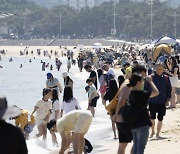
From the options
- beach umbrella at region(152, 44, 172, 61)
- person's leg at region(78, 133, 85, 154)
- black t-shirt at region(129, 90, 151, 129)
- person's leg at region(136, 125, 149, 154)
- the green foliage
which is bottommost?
the green foliage

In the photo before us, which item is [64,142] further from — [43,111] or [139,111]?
[139,111]

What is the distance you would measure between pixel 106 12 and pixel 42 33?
1887 cm

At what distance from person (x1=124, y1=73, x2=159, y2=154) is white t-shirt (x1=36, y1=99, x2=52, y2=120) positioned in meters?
4.16

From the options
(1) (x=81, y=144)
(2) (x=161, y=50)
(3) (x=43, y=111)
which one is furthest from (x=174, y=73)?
(2) (x=161, y=50)

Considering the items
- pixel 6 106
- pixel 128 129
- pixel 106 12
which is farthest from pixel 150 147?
pixel 106 12

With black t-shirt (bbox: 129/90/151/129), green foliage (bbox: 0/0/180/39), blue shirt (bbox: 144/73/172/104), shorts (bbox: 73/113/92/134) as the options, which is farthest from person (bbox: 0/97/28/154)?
green foliage (bbox: 0/0/180/39)

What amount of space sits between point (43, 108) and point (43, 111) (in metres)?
0.09

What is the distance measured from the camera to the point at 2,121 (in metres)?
4.79

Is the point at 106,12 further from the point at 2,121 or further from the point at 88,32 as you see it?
the point at 2,121

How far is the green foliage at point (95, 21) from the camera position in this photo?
129500 mm

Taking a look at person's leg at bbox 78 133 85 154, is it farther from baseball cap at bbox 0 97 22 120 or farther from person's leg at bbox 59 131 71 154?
baseball cap at bbox 0 97 22 120

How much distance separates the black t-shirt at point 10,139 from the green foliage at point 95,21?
120624mm

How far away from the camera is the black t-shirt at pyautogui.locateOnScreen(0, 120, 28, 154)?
187 inches

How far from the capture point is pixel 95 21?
14500 cm
